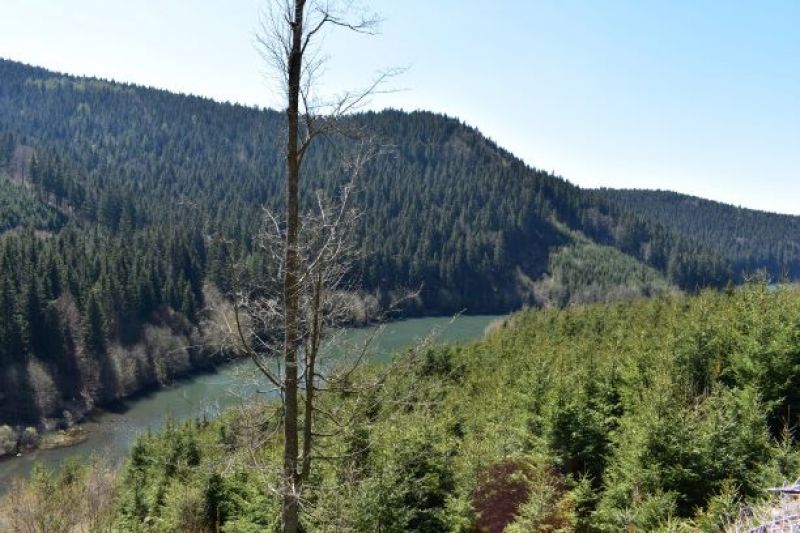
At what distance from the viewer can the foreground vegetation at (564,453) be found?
37.1 feet

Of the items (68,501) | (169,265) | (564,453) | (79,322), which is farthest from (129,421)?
(564,453)

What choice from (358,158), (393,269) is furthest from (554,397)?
(393,269)

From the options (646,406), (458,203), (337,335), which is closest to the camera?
(337,335)

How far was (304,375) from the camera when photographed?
8250mm

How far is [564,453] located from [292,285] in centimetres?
1197

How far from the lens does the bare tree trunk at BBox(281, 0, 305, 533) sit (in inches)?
309

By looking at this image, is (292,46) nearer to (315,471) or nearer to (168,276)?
(315,471)

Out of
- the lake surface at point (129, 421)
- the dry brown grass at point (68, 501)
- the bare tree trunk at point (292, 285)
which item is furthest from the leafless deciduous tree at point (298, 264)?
the lake surface at point (129, 421)

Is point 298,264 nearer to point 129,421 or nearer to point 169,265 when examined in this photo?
point 129,421

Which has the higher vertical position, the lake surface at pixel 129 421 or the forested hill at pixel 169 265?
the forested hill at pixel 169 265

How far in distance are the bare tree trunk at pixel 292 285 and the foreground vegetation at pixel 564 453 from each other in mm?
318

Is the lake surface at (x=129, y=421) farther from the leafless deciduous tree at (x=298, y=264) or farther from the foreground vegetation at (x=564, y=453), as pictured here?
the leafless deciduous tree at (x=298, y=264)

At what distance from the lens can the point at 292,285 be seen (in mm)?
8062

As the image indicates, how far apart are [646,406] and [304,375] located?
1020 centimetres
